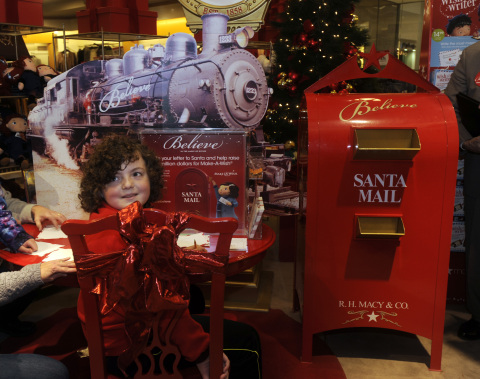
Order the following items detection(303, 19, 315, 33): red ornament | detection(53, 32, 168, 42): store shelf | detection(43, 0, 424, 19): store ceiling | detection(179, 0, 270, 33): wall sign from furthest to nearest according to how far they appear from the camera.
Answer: detection(43, 0, 424, 19): store ceiling < detection(53, 32, 168, 42): store shelf < detection(303, 19, 315, 33): red ornament < detection(179, 0, 270, 33): wall sign

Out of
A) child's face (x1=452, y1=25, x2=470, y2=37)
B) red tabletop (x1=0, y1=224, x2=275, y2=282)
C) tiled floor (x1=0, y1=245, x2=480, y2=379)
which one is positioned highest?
child's face (x1=452, y1=25, x2=470, y2=37)

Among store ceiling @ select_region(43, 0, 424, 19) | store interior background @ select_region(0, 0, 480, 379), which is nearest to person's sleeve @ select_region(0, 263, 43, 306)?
store interior background @ select_region(0, 0, 480, 379)

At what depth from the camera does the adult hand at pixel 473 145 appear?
227 centimetres

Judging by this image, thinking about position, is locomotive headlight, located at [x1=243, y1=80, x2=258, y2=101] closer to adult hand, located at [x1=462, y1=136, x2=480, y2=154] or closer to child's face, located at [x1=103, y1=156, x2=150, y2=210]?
child's face, located at [x1=103, y1=156, x2=150, y2=210]

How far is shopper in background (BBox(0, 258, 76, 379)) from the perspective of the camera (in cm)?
127

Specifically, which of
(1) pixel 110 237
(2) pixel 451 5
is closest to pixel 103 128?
(1) pixel 110 237

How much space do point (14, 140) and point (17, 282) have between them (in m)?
2.95

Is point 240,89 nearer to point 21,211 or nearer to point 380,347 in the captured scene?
point 21,211

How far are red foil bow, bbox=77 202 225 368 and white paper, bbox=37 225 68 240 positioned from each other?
0.93 metres

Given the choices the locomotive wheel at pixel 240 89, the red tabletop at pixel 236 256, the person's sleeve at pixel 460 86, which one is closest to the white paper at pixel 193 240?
the red tabletop at pixel 236 256

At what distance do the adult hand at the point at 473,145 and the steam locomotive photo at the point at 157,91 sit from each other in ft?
3.80

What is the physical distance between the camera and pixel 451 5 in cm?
279

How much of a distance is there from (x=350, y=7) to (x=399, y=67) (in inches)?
103

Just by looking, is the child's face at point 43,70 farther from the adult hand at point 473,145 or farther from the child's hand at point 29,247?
the adult hand at point 473,145
